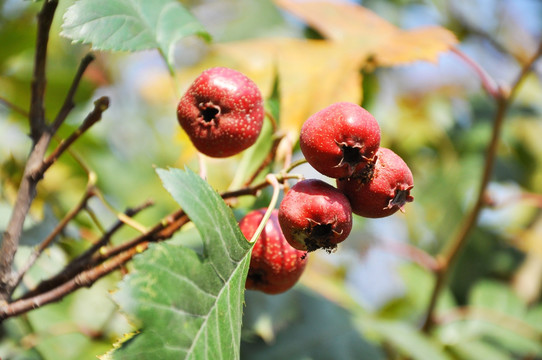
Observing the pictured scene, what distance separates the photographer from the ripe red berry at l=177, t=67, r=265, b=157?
984mm

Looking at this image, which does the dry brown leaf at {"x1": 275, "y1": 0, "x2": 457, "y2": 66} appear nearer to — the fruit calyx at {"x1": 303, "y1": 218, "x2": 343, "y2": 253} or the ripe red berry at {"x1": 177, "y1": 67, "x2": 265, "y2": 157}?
the ripe red berry at {"x1": 177, "y1": 67, "x2": 265, "y2": 157}

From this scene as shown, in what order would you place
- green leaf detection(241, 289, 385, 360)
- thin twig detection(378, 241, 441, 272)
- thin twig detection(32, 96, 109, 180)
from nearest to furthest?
thin twig detection(32, 96, 109, 180)
green leaf detection(241, 289, 385, 360)
thin twig detection(378, 241, 441, 272)

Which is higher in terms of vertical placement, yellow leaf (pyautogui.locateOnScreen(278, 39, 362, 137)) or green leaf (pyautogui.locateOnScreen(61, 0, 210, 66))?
green leaf (pyautogui.locateOnScreen(61, 0, 210, 66))

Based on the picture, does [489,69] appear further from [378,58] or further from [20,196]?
[20,196]

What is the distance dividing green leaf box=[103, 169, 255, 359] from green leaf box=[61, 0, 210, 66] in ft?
1.10

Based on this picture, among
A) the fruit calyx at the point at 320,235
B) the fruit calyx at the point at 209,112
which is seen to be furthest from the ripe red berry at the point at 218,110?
the fruit calyx at the point at 320,235

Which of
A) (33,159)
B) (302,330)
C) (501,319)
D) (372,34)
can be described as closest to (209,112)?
(33,159)

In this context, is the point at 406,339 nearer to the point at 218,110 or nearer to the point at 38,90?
the point at 218,110

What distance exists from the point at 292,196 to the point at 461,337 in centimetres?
143

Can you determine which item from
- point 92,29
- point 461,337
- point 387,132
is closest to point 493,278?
point 461,337

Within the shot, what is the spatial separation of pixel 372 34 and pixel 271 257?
122 centimetres

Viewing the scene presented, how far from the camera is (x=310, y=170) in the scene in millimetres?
1351

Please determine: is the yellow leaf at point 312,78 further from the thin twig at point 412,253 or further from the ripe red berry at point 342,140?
the ripe red berry at point 342,140

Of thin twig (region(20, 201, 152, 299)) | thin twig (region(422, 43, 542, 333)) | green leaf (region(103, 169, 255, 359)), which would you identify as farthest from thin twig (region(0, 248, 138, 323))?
thin twig (region(422, 43, 542, 333))
